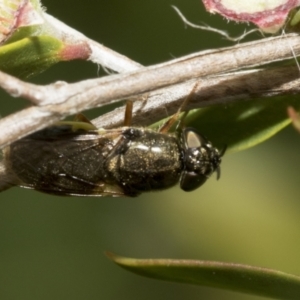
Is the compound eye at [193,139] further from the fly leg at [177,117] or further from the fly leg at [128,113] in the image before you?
the fly leg at [128,113]

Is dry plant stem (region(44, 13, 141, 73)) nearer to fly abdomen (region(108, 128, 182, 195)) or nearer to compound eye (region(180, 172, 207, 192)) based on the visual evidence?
fly abdomen (region(108, 128, 182, 195))

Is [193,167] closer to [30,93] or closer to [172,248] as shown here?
[30,93]

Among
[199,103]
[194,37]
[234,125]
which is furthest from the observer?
[194,37]

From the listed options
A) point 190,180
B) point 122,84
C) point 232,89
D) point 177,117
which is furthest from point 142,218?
point 122,84

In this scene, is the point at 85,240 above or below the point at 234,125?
below

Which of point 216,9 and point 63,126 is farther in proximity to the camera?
point 63,126

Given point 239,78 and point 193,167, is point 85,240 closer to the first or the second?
point 193,167

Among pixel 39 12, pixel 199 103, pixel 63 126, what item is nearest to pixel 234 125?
pixel 199 103

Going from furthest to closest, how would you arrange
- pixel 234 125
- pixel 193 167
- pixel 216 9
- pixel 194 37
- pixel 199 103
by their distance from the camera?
1. pixel 194 37
2. pixel 193 167
3. pixel 234 125
4. pixel 199 103
5. pixel 216 9

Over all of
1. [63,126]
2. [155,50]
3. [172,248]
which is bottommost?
[172,248]
